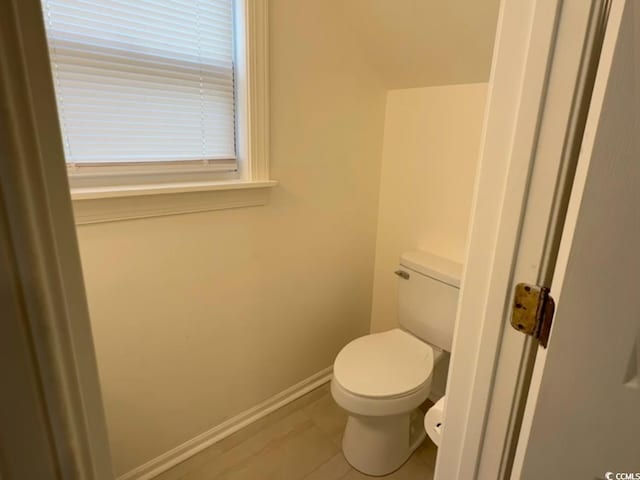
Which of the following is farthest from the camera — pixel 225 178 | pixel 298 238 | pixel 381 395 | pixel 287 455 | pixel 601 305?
pixel 298 238

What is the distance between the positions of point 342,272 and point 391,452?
0.85 meters

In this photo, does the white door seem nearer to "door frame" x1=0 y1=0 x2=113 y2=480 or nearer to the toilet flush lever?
"door frame" x1=0 y1=0 x2=113 y2=480

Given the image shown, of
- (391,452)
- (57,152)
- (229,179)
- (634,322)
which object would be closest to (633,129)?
(634,322)

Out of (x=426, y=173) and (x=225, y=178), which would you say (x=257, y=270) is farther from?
(x=426, y=173)

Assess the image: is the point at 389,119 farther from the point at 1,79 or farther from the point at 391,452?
the point at 1,79

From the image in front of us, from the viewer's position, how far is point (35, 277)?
291mm

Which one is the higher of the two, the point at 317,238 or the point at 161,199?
the point at 161,199

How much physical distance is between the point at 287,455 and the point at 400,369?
0.63 m

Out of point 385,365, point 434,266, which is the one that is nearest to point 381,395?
point 385,365

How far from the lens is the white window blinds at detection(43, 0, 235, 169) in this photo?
108cm

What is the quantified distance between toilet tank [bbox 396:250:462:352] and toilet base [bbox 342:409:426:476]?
1.21 feet

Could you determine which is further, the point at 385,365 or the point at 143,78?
the point at 385,365

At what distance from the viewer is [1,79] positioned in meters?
0.26

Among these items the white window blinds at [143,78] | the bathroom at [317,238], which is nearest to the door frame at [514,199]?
the bathroom at [317,238]
